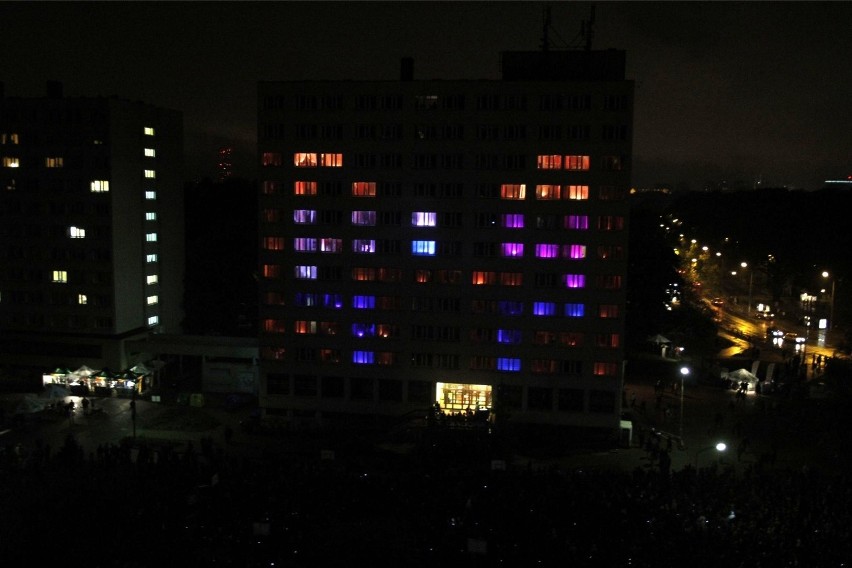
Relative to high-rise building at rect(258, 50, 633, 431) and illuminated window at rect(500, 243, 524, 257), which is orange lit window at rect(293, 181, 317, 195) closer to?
high-rise building at rect(258, 50, 633, 431)

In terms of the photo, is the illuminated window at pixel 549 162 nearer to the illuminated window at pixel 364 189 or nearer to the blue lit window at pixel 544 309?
the blue lit window at pixel 544 309

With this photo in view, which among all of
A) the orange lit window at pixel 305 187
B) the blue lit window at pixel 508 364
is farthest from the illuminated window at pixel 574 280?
the orange lit window at pixel 305 187

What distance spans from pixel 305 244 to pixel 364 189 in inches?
209

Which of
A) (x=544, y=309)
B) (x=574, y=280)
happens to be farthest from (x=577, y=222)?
(x=544, y=309)

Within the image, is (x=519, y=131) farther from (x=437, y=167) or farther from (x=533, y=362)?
(x=533, y=362)

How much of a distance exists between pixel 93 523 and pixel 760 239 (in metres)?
92.9

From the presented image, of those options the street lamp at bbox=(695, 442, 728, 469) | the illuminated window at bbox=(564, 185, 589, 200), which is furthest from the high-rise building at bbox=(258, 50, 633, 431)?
the street lamp at bbox=(695, 442, 728, 469)

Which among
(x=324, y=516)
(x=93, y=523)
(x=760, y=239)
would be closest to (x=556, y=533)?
(x=324, y=516)

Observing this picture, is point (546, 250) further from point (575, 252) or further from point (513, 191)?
point (513, 191)

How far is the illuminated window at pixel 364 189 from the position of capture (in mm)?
48250

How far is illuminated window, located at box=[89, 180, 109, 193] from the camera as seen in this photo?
57500mm

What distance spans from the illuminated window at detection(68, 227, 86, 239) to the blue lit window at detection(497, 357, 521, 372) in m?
33.5

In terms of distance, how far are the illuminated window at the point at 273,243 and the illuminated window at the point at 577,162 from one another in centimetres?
1890

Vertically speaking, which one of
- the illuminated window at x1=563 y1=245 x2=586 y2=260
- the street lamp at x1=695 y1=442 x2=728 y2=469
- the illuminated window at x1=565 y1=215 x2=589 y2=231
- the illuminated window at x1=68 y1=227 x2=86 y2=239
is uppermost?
the illuminated window at x1=565 y1=215 x2=589 y2=231
